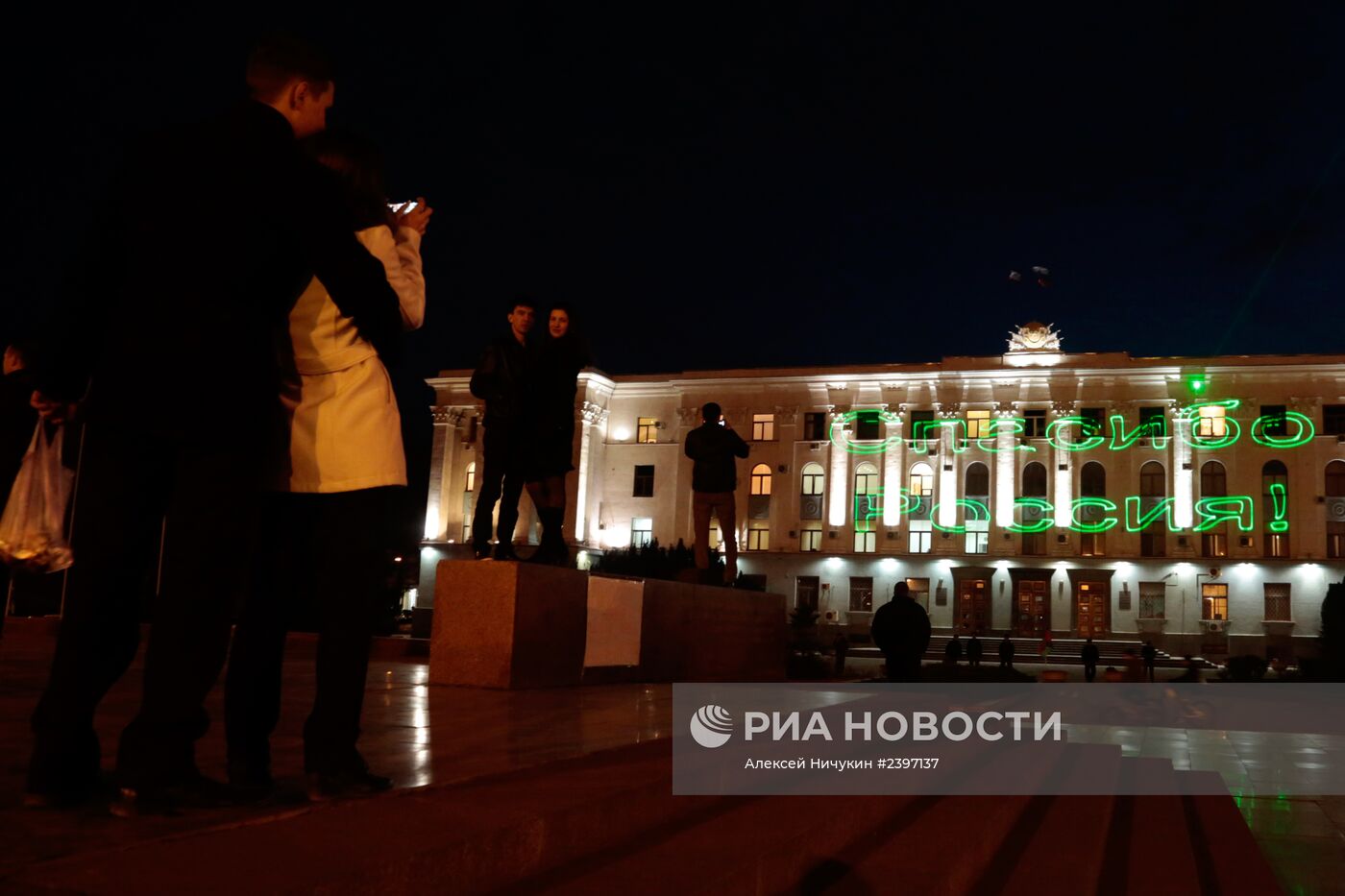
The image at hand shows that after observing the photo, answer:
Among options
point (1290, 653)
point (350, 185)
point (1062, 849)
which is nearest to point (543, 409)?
point (1062, 849)

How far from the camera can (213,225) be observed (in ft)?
8.06

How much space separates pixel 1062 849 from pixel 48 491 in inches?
161

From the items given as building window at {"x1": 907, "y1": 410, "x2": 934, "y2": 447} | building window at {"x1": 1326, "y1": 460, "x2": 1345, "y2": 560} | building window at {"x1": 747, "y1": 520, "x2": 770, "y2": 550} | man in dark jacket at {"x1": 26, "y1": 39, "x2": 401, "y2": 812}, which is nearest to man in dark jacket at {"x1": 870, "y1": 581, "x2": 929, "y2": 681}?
man in dark jacket at {"x1": 26, "y1": 39, "x2": 401, "y2": 812}

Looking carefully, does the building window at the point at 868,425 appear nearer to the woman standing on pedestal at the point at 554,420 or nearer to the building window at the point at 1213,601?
the building window at the point at 1213,601

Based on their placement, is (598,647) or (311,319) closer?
(311,319)

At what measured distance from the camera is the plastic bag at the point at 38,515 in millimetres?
2691

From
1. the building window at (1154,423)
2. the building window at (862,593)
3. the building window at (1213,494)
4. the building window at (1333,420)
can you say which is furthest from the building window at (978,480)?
the building window at (1333,420)

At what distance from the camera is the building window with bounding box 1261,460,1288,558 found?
5078 cm

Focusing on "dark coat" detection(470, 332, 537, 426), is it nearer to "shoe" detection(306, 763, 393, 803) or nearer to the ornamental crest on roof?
"shoe" detection(306, 763, 393, 803)

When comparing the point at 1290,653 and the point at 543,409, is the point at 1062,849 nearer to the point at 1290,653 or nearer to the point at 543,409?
the point at 543,409

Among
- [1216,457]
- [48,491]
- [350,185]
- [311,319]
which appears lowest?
[48,491]

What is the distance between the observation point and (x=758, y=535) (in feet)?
188

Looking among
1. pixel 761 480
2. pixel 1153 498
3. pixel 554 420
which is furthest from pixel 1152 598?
pixel 554 420

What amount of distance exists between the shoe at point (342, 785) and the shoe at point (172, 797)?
20cm
